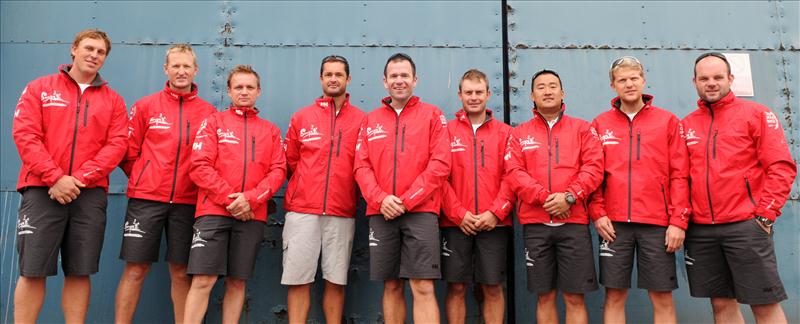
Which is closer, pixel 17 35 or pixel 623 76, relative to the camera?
pixel 623 76

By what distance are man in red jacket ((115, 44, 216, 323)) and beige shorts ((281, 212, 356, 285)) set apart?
2.12 ft

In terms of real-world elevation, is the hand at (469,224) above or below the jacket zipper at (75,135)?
below

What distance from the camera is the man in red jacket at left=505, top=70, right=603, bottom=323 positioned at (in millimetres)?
3168

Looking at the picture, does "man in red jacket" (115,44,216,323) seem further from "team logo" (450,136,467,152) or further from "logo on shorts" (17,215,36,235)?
"team logo" (450,136,467,152)

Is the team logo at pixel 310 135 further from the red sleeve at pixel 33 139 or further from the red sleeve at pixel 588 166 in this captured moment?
the red sleeve at pixel 588 166

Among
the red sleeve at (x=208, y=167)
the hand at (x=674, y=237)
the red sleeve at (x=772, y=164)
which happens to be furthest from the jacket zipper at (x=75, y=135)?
the red sleeve at (x=772, y=164)

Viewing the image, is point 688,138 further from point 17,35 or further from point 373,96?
point 17,35

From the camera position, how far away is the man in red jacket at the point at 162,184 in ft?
10.9

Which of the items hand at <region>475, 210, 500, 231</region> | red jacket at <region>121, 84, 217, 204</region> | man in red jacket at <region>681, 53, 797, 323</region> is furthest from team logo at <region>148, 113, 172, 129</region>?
man in red jacket at <region>681, 53, 797, 323</region>

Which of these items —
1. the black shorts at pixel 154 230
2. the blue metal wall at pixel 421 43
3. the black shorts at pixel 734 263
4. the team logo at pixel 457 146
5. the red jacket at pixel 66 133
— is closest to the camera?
the black shorts at pixel 734 263

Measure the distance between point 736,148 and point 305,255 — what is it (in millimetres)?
2590

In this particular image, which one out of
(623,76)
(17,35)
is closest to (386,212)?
(623,76)

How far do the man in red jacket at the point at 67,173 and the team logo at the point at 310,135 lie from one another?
1.08 m

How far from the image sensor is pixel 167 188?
132 inches
